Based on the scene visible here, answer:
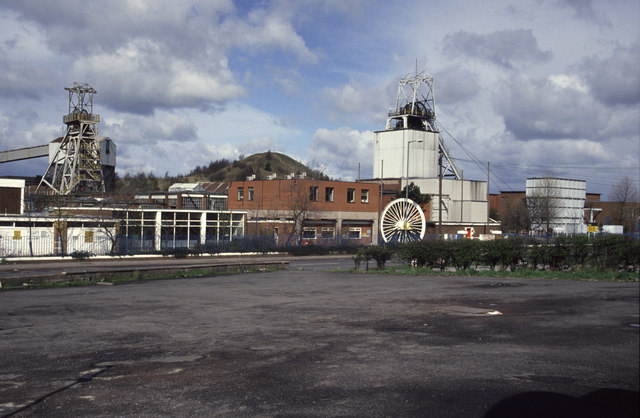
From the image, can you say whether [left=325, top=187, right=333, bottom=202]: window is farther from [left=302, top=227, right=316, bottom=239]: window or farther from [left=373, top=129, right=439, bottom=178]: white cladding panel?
[left=373, top=129, right=439, bottom=178]: white cladding panel

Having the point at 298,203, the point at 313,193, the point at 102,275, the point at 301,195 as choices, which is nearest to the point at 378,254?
the point at 102,275

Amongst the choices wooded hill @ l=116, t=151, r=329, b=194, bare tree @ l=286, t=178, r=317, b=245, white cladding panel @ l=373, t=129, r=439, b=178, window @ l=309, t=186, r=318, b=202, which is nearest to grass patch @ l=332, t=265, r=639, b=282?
bare tree @ l=286, t=178, r=317, b=245

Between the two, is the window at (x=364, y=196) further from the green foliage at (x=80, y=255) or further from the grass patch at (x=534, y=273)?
the grass patch at (x=534, y=273)

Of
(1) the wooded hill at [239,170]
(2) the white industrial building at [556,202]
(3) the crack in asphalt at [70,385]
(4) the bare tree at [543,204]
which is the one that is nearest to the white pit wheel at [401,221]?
Result: (4) the bare tree at [543,204]

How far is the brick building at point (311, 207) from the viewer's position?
63.1 metres

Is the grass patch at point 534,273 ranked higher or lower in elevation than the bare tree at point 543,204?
lower

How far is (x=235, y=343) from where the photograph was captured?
36.6ft

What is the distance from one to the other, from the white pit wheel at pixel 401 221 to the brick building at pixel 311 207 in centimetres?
438

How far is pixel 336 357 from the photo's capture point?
31.6 ft

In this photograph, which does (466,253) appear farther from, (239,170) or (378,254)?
(239,170)

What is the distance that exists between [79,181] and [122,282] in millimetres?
50036

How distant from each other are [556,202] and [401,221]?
39574 mm

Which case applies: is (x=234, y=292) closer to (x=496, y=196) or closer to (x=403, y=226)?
(x=403, y=226)

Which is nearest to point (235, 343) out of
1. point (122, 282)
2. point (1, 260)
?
point (122, 282)
